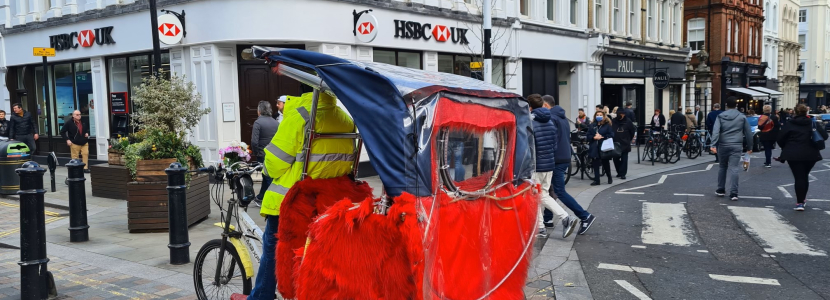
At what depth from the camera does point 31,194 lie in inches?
214

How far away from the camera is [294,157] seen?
170 inches

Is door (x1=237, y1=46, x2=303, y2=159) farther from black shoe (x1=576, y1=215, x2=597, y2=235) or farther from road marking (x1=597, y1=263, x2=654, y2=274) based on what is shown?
road marking (x1=597, y1=263, x2=654, y2=274)

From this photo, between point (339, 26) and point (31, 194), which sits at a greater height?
point (339, 26)

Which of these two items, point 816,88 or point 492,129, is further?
point 816,88

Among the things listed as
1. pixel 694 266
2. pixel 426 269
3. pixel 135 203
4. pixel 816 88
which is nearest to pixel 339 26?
pixel 135 203

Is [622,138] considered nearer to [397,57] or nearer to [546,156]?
[397,57]

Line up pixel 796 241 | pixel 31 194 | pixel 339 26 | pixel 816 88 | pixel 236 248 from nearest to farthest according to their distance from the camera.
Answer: pixel 236 248, pixel 31 194, pixel 796 241, pixel 339 26, pixel 816 88

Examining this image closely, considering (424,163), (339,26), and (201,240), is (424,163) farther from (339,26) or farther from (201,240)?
(339,26)

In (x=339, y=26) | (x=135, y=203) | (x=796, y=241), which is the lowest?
(x=796, y=241)

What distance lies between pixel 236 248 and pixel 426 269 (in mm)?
Result: 2014

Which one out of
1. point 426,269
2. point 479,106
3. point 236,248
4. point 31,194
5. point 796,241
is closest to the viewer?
point 426,269

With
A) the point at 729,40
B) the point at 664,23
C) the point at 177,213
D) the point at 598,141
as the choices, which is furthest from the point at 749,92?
the point at 177,213

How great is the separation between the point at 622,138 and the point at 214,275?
12264 mm

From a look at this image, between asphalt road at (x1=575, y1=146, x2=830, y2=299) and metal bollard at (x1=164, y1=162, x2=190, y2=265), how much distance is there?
13.4ft
